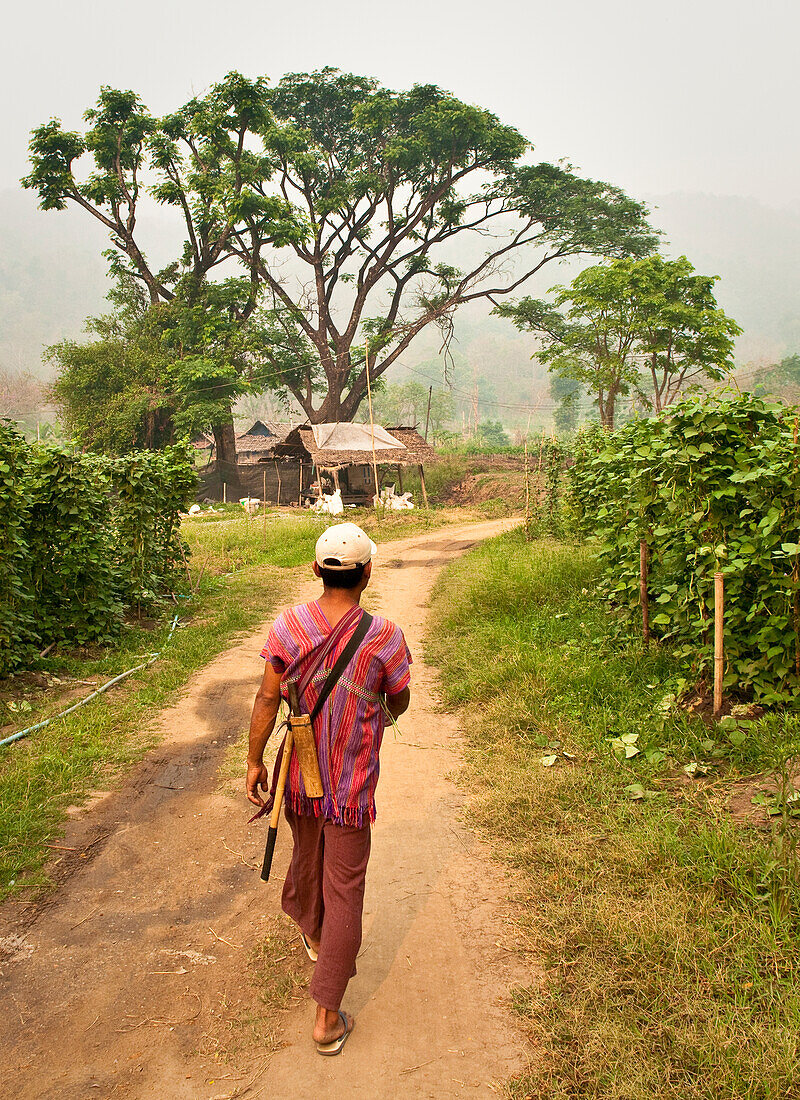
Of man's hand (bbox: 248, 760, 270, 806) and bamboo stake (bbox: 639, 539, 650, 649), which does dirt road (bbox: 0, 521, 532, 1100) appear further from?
bamboo stake (bbox: 639, 539, 650, 649)

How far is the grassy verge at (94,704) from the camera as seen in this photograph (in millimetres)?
3994

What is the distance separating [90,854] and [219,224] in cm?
3102

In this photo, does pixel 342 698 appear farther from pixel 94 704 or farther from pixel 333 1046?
pixel 94 704

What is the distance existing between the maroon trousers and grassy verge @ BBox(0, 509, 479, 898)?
1647mm

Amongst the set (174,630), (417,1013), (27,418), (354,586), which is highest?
(27,418)

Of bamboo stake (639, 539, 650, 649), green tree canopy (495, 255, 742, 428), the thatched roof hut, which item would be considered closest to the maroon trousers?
bamboo stake (639, 539, 650, 649)

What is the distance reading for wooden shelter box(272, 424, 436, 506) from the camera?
24969 millimetres

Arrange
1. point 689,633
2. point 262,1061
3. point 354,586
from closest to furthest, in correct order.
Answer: point 262,1061 → point 354,586 → point 689,633

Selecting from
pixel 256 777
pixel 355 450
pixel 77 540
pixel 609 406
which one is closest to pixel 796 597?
pixel 256 777

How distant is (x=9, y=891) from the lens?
3.41 m

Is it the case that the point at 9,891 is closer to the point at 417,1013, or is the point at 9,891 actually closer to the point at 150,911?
the point at 150,911

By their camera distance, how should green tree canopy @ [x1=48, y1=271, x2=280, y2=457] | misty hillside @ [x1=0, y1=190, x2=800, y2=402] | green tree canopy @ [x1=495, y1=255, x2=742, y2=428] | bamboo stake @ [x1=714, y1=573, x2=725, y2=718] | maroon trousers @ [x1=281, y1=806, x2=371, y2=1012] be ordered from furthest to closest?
misty hillside @ [x1=0, y1=190, x2=800, y2=402], green tree canopy @ [x1=48, y1=271, x2=280, y2=457], green tree canopy @ [x1=495, y1=255, x2=742, y2=428], bamboo stake @ [x1=714, y1=573, x2=725, y2=718], maroon trousers @ [x1=281, y1=806, x2=371, y2=1012]

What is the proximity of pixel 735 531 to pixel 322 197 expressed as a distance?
108 feet

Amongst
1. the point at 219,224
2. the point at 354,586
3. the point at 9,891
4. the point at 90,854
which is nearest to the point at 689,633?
the point at 354,586
